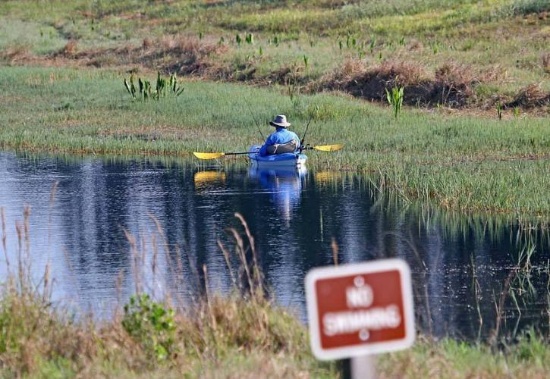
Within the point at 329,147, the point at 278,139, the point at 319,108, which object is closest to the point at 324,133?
the point at 319,108

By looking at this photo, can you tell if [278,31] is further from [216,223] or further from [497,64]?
[216,223]

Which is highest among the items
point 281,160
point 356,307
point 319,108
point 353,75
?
point 353,75

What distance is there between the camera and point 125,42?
1646 inches

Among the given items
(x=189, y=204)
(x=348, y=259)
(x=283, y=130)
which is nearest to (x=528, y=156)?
(x=283, y=130)

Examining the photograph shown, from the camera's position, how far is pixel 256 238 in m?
14.6

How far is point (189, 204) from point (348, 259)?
463cm

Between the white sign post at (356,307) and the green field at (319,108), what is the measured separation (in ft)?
6.93

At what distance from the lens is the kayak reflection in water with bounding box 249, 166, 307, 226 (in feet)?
55.5

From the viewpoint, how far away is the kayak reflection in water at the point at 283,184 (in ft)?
55.5

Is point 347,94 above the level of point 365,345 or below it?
above

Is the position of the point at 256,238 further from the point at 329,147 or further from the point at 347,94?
the point at 347,94

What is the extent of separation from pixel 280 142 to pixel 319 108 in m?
5.04

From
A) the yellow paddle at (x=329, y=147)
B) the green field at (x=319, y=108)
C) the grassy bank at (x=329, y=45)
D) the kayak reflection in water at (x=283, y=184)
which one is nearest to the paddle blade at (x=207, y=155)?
the green field at (x=319, y=108)

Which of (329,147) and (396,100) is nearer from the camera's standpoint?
(329,147)
